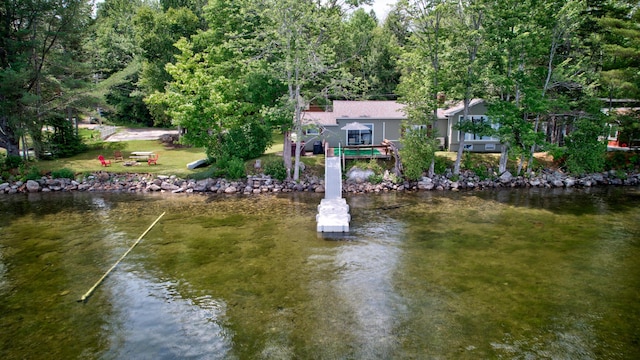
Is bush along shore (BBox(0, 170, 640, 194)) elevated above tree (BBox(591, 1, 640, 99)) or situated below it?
below

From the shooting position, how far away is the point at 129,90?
43.0 metres

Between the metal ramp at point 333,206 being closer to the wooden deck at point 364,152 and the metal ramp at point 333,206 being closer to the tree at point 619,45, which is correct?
the wooden deck at point 364,152

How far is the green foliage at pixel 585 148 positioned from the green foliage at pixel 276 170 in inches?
662

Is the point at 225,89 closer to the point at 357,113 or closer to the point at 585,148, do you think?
the point at 357,113

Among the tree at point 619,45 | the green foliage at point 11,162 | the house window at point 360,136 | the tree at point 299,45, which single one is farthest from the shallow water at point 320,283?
the house window at point 360,136

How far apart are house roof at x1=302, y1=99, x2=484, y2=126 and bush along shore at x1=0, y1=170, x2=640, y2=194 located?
5000mm

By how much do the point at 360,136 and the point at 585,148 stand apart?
44.0ft

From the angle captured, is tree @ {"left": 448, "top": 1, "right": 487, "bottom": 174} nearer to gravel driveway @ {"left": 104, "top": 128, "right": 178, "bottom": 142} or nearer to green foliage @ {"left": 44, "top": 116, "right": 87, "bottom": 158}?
gravel driveway @ {"left": 104, "top": 128, "right": 178, "bottom": 142}

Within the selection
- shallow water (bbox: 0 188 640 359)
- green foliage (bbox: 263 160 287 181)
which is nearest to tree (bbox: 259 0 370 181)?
green foliage (bbox: 263 160 287 181)

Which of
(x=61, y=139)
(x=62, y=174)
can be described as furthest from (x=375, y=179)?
(x=61, y=139)

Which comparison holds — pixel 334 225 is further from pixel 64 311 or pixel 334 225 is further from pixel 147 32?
pixel 147 32

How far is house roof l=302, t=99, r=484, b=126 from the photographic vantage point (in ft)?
93.9

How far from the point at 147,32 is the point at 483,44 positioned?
2520 cm

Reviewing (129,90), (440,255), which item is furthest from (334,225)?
(129,90)
